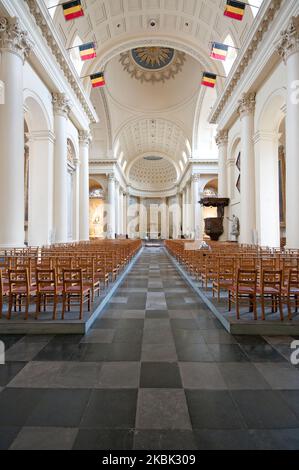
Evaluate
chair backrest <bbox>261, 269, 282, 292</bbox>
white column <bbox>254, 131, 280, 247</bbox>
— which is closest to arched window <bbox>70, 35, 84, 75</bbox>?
white column <bbox>254, 131, 280, 247</bbox>

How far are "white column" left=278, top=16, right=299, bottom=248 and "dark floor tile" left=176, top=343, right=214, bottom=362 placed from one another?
736cm

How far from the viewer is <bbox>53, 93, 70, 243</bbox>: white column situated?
14.8 metres

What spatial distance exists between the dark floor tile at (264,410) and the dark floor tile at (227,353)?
731 millimetres

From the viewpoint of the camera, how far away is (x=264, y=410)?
2.49m

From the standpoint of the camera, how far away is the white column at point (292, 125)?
9.66 metres

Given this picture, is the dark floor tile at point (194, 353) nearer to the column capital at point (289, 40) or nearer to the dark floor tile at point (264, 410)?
the dark floor tile at point (264, 410)

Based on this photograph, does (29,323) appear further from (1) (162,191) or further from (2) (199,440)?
(1) (162,191)

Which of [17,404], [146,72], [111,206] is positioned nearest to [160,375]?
[17,404]

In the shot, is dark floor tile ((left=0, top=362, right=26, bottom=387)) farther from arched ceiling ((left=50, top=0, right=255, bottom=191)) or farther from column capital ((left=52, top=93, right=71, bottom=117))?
arched ceiling ((left=50, top=0, right=255, bottom=191))

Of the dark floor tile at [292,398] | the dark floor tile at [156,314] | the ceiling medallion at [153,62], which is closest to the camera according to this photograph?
the dark floor tile at [292,398]

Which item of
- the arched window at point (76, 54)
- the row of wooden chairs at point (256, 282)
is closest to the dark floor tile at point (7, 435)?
the row of wooden chairs at point (256, 282)

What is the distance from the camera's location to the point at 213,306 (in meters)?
5.61

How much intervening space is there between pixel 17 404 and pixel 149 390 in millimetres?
1238

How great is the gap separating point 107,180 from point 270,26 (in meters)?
25.1
